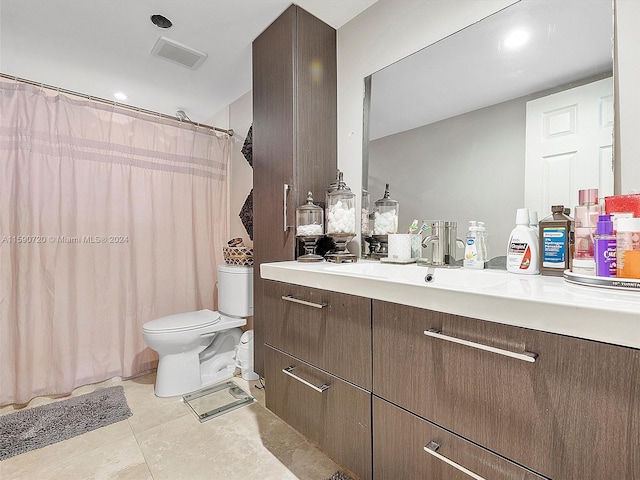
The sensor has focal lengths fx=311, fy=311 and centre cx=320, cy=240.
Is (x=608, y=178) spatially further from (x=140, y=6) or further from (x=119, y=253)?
(x=119, y=253)

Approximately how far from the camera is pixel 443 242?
1342 mm

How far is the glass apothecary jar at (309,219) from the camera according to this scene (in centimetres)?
165

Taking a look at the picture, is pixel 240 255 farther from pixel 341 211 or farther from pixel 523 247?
pixel 523 247

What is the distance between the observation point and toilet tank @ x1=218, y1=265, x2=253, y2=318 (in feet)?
7.27

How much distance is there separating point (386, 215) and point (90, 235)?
198 cm

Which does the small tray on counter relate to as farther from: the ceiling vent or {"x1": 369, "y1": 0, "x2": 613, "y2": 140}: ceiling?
the ceiling vent

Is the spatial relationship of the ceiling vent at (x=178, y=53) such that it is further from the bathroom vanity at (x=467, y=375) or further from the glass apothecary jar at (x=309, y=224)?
the bathroom vanity at (x=467, y=375)

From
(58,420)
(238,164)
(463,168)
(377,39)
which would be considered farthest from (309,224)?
(58,420)

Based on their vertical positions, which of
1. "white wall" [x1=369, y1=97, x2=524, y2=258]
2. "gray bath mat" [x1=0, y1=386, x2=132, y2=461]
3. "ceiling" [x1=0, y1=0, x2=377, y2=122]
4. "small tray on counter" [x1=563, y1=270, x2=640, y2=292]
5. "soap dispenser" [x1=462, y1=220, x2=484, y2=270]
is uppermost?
"ceiling" [x1=0, y1=0, x2=377, y2=122]

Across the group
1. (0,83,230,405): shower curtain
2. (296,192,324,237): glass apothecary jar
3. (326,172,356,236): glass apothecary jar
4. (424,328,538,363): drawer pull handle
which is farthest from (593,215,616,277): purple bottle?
(0,83,230,405): shower curtain

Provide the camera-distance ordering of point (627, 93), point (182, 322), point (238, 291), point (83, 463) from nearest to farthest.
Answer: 1. point (627, 93)
2. point (83, 463)
3. point (182, 322)
4. point (238, 291)

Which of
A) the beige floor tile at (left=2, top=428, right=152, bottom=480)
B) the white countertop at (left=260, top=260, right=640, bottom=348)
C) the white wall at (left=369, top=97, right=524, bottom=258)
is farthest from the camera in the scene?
the beige floor tile at (left=2, top=428, right=152, bottom=480)

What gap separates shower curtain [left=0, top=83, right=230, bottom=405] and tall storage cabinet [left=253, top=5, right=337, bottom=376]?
0.92 meters

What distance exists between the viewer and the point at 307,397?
1174mm
